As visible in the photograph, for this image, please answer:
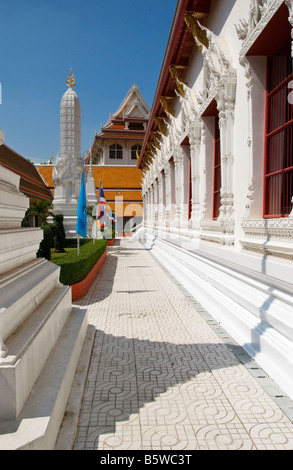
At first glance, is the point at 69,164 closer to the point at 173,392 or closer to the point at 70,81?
the point at 70,81

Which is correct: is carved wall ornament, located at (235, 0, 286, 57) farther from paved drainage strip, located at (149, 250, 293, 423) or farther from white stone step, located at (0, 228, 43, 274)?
paved drainage strip, located at (149, 250, 293, 423)

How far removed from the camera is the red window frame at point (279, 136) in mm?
3668

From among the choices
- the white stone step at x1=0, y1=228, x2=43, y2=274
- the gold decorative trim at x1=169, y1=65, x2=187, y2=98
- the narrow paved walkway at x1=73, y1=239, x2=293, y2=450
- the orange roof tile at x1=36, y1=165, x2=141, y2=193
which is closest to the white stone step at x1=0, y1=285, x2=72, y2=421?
the white stone step at x1=0, y1=228, x2=43, y2=274

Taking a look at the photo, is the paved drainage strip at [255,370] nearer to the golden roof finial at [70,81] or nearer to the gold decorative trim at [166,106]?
the gold decorative trim at [166,106]

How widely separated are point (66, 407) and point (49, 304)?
77 cm

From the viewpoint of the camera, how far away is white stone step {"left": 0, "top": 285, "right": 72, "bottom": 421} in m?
1.64

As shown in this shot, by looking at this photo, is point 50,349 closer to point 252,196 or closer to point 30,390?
point 30,390

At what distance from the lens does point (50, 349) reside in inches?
97.0

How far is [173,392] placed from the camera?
8.54 ft

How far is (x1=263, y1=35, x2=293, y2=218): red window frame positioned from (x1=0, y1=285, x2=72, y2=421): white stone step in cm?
266

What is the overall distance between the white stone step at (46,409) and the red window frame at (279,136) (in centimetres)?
273

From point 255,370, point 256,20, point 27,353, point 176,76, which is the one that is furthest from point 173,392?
point 176,76
